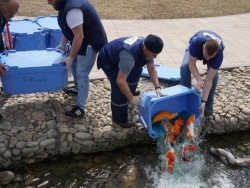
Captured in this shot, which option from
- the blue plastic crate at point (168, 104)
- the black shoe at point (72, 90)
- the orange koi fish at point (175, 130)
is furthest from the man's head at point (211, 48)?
the black shoe at point (72, 90)

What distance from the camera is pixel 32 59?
438 cm

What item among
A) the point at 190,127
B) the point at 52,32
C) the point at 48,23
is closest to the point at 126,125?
the point at 190,127

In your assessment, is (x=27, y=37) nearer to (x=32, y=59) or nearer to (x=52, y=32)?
(x=52, y=32)

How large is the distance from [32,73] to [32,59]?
25 cm

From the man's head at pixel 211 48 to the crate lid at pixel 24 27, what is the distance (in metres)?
2.82

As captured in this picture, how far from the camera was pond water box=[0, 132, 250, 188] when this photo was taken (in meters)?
4.22

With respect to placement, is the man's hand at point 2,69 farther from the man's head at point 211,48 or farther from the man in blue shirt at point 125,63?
the man's head at point 211,48

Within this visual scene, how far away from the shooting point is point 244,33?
28.5 ft

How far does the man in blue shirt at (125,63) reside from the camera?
380 cm

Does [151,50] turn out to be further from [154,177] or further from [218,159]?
[218,159]

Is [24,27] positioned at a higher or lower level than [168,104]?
higher

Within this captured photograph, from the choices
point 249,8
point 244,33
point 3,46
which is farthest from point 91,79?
point 249,8

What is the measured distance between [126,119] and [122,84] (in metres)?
0.90

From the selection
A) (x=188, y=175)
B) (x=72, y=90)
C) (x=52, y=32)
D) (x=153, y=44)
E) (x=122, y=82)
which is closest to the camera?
(x=153, y=44)
